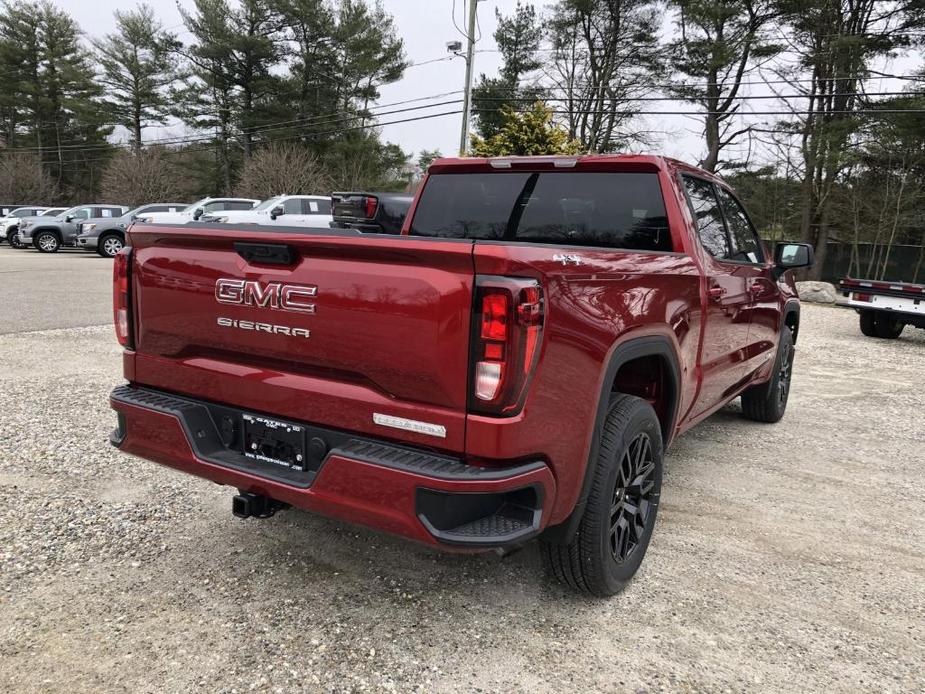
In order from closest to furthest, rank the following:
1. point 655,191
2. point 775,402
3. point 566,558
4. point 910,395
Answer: point 566,558 → point 655,191 → point 775,402 → point 910,395

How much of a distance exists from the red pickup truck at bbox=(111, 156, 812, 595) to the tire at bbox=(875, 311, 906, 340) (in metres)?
9.99

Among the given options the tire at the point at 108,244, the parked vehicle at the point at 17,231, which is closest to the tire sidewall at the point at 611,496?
the tire at the point at 108,244

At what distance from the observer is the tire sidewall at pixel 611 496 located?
2.55 metres

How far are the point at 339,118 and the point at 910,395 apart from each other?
117 ft

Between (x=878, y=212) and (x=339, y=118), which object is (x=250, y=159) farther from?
(x=878, y=212)

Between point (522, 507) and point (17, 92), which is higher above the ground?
point (17, 92)

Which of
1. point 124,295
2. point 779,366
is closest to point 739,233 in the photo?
point 779,366

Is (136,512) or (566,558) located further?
(136,512)

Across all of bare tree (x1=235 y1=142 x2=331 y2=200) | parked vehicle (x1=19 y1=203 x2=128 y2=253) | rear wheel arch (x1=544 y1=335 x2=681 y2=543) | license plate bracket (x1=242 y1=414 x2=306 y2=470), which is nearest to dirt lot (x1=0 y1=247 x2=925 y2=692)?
rear wheel arch (x1=544 y1=335 x2=681 y2=543)

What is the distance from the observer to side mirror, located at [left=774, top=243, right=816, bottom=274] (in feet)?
15.5

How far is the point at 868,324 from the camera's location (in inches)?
464

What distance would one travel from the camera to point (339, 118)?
38.1 meters

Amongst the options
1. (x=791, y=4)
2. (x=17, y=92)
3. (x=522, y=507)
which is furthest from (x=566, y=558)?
(x=17, y=92)

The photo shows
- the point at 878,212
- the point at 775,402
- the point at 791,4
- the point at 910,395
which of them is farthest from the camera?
the point at 791,4
